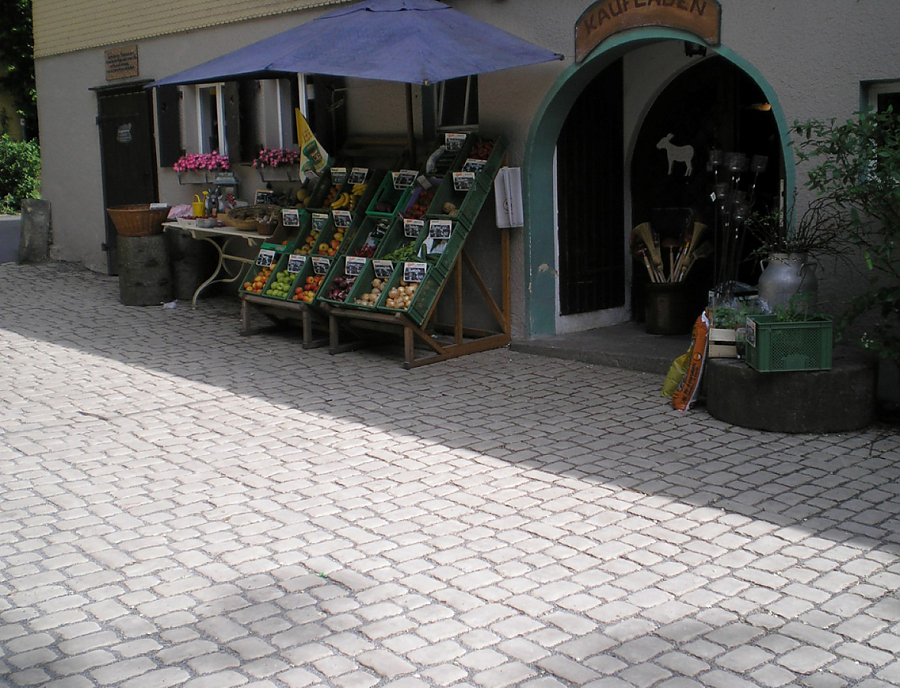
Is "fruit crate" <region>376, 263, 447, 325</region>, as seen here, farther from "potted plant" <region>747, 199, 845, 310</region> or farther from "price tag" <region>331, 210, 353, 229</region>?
"potted plant" <region>747, 199, 845, 310</region>

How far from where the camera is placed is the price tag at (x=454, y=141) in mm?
8852

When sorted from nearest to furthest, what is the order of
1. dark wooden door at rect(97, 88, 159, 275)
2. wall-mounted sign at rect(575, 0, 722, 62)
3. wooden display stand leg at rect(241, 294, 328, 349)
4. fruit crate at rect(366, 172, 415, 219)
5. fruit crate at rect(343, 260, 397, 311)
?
wall-mounted sign at rect(575, 0, 722, 62), fruit crate at rect(343, 260, 397, 311), fruit crate at rect(366, 172, 415, 219), wooden display stand leg at rect(241, 294, 328, 349), dark wooden door at rect(97, 88, 159, 275)

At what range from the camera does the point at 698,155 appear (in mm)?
9156

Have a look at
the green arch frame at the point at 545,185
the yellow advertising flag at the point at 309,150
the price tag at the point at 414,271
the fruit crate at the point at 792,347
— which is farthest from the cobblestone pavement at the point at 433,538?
the yellow advertising flag at the point at 309,150

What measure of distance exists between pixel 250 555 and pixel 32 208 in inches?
484

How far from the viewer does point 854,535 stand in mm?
4723

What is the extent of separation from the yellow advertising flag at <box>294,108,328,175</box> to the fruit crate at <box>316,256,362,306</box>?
146cm

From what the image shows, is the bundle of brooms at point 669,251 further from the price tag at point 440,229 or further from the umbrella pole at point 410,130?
the umbrella pole at point 410,130

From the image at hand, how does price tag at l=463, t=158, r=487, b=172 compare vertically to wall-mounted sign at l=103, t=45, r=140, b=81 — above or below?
below

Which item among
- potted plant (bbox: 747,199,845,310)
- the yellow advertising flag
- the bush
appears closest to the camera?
potted plant (bbox: 747,199,845,310)

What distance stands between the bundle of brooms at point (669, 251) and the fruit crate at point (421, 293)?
1.82 metres

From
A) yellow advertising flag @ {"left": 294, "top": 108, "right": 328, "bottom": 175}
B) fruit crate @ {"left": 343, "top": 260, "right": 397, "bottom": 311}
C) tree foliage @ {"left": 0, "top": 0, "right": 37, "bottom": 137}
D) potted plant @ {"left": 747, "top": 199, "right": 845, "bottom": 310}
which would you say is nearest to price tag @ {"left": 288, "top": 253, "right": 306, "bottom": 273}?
fruit crate @ {"left": 343, "top": 260, "right": 397, "bottom": 311}

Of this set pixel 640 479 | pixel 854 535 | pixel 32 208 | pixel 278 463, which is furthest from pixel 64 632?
pixel 32 208

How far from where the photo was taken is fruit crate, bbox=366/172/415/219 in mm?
8978
